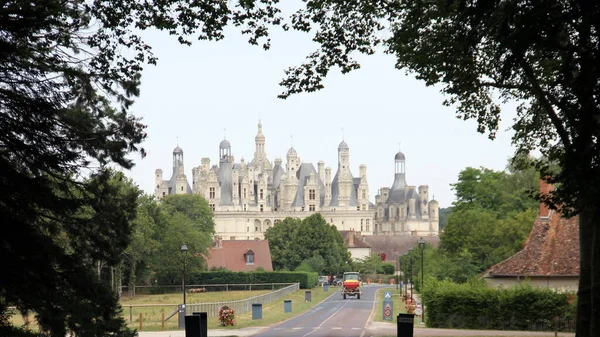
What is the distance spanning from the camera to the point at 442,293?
37.6 meters

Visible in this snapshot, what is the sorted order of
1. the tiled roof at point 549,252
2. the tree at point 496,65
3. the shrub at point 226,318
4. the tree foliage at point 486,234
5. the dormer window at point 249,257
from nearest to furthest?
the tree at point 496,65 < the shrub at point 226,318 < the tiled roof at point 549,252 < the tree foliage at point 486,234 < the dormer window at point 249,257

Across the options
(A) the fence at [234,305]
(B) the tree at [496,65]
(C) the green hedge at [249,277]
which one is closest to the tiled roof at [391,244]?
(C) the green hedge at [249,277]

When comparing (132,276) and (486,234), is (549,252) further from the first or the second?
(132,276)

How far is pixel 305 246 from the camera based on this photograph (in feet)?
370

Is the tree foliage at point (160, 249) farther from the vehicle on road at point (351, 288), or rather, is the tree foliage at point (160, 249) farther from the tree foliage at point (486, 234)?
the tree foliage at point (486, 234)

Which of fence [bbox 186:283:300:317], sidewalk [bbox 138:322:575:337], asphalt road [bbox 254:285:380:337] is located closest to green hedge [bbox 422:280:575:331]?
sidewalk [bbox 138:322:575:337]

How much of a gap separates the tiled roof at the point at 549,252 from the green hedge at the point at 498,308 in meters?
2.63

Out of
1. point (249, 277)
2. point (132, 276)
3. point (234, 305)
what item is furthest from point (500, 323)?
point (249, 277)

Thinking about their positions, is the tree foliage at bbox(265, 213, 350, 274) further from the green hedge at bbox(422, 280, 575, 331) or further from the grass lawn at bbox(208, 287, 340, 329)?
the green hedge at bbox(422, 280, 575, 331)

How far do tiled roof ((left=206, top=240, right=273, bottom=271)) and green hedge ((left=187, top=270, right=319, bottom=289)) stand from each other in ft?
43.3

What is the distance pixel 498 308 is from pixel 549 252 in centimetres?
530

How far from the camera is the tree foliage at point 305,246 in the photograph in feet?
366

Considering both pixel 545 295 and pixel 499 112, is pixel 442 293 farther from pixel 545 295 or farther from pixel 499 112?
pixel 499 112

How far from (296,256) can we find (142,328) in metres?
73.6
